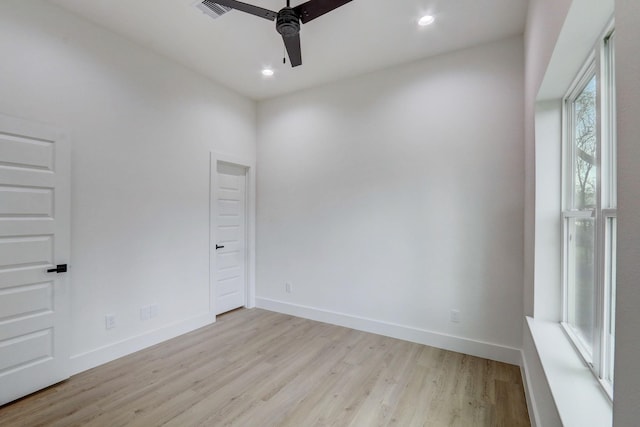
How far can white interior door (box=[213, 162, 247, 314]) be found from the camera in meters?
3.92

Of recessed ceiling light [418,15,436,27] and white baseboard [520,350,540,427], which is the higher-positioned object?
recessed ceiling light [418,15,436,27]

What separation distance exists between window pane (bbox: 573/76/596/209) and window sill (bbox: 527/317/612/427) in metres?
0.84

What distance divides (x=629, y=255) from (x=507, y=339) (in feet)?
8.63

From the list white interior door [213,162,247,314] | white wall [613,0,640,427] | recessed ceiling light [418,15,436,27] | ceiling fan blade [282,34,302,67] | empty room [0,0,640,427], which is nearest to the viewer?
white wall [613,0,640,427]

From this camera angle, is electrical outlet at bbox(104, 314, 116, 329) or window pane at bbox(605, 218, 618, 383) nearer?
window pane at bbox(605, 218, 618, 383)

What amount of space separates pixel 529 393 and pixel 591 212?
1.41 meters

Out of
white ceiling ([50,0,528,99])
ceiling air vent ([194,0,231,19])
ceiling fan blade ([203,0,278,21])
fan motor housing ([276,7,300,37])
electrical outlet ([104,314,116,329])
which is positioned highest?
white ceiling ([50,0,528,99])

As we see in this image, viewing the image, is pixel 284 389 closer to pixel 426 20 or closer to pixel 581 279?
pixel 581 279

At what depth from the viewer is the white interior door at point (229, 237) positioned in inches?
154

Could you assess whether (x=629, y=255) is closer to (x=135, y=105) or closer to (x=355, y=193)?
(x=355, y=193)

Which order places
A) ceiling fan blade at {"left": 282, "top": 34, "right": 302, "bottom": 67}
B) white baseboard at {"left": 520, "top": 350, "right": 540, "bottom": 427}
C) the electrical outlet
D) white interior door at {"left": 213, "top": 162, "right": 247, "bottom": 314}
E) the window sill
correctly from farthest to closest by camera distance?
white interior door at {"left": 213, "top": 162, "right": 247, "bottom": 314}, the electrical outlet, ceiling fan blade at {"left": 282, "top": 34, "right": 302, "bottom": 67}, white baseboard at {"left": 520, "top": 350, "right": 540, "bottom": 427}, the window sill

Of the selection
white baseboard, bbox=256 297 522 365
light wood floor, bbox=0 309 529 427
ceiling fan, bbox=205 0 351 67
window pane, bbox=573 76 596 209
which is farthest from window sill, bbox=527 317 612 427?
ceiling fan, bbox=205 0 351 67

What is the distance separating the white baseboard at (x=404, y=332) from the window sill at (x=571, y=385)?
3.43 ft

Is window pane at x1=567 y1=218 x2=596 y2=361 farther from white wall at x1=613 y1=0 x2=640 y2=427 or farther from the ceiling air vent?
the ceiling air vent
